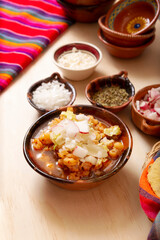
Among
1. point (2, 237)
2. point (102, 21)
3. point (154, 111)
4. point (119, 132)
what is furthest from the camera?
point (102, 21)

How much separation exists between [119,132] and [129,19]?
0.99 m

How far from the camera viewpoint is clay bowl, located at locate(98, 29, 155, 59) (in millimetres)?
1690

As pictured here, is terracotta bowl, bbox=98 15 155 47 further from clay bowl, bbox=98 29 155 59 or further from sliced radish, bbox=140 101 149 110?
sliced radish, bbox=140 101 149 110

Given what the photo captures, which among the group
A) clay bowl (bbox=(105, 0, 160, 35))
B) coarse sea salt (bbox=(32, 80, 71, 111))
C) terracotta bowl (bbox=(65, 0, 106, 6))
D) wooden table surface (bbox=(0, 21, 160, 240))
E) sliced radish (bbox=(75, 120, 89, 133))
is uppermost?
terracotta bowl (bbox=(65, 0, 106, 6))

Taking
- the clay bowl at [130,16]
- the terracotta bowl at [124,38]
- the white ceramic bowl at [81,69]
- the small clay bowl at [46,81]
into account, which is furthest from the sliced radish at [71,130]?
the clay bowl at [130,16]

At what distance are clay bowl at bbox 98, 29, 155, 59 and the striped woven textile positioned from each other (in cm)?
38

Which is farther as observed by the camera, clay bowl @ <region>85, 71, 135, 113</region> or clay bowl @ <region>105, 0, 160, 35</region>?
clay bowl @ <region>105, 0, 160, 35</region>

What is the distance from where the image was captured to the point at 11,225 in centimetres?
106

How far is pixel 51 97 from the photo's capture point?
1408 millimetres

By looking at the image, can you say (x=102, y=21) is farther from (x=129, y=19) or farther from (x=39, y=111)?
(x=39, y=111)

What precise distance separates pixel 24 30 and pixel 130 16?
70 cm

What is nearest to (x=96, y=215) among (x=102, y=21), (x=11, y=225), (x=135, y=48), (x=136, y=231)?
(x=136, y=231)

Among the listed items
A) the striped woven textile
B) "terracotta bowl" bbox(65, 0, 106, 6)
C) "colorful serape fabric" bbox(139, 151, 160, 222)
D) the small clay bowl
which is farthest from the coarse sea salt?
"terracotta bowl" bbox(65, 0, 106, 6)

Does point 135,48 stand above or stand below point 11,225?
above
